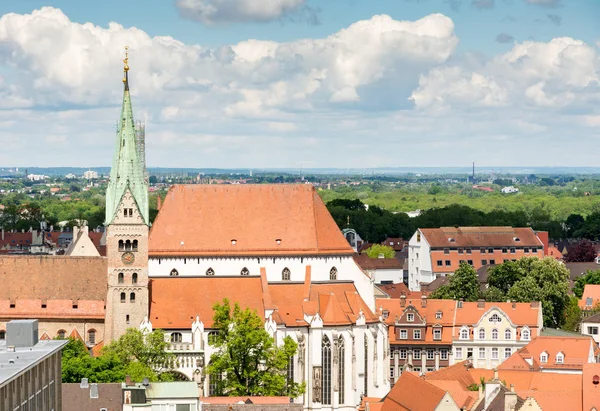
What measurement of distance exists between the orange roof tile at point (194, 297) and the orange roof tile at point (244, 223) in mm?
2202

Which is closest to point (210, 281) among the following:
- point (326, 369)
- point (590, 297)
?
point (326, 369)

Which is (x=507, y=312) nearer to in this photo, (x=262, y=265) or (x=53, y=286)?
(x=262, y=265)

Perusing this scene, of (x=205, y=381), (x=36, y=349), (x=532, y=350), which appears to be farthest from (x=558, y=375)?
(x=36, y=349)

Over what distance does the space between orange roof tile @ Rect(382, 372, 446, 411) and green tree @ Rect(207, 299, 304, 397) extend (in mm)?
7795

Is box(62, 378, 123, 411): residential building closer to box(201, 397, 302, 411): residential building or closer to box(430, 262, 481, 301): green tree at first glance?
box(201, 397, 302, 411): residential building

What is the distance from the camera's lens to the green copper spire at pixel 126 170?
103938 millimetres

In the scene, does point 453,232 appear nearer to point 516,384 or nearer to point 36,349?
point 516,384

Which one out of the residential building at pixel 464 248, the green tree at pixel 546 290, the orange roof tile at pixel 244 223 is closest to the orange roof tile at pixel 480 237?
the residential building at pixel 464 248

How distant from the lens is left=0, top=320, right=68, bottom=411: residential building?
198 ft

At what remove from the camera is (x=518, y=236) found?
196750 mm

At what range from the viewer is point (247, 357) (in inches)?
3907

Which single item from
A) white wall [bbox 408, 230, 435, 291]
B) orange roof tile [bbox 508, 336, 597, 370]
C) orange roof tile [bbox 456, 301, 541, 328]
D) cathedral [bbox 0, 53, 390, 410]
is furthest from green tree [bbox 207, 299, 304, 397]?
white wall [bbox 408, 230, 435, 291]

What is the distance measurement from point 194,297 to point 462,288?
45955 millimetres

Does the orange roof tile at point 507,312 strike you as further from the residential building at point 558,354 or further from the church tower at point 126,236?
the church tower at point 126,236
